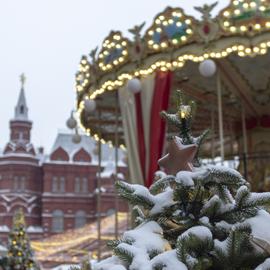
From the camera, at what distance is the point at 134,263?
188 cm

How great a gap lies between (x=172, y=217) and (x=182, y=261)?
42 centimetres

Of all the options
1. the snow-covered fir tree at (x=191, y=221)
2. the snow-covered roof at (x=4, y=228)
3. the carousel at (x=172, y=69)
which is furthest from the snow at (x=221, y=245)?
the snow-covered roof at (x=4, y=228)

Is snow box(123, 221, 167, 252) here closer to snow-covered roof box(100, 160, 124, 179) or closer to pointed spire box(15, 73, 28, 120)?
snow-covered roof box(100, 160, 124, 179)

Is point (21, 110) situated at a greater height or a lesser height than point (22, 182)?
greater

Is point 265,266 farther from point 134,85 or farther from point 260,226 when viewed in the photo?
point 134,85

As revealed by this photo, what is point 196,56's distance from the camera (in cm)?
904

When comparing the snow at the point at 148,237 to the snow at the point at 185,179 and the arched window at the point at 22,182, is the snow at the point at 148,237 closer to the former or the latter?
the snow at the point at 185,179

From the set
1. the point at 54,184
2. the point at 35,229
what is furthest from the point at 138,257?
the point at 54,184

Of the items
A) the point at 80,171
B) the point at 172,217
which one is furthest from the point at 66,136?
the point at 172,217

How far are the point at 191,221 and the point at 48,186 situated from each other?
39015 mm

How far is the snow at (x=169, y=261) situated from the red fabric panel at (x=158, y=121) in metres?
7.15

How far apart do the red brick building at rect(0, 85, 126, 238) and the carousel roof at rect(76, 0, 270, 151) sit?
91.1ft

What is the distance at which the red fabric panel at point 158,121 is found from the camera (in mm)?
9133

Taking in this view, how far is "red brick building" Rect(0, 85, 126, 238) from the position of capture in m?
39.4
